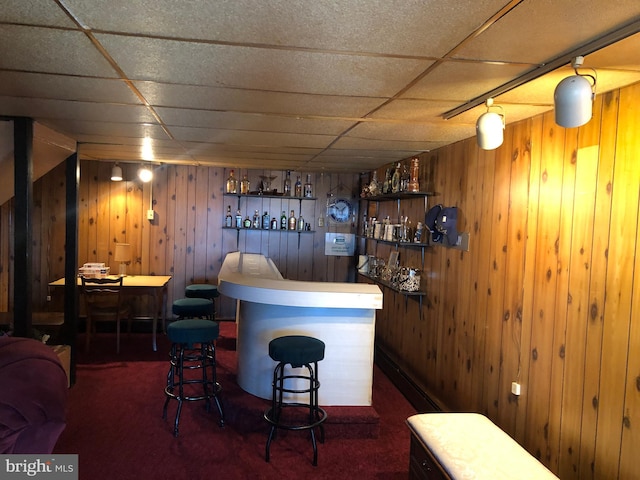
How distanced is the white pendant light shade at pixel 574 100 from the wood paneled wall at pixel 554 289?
1.43ft

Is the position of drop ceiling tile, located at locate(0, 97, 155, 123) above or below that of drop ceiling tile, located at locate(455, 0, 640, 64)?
above

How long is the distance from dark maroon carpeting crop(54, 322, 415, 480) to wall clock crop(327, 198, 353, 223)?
2612mm

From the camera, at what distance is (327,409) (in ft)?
10.3

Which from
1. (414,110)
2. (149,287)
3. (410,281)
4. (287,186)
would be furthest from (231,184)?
(414,110)

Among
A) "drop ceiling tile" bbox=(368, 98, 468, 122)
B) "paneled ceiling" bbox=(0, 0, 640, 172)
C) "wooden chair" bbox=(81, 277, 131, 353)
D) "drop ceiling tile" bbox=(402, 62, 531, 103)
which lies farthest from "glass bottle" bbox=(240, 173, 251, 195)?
"drop ceiling tile" bbox=(402, 62, 531, 103)

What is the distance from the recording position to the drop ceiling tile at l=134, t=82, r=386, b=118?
6.91 ft

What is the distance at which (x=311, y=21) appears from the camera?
1.32 m

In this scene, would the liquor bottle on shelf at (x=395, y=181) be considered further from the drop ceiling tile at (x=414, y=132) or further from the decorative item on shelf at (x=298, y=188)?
the decorative item on shelf at (x=298, y=188)

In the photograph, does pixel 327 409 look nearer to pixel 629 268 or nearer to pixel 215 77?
pixel 629 268

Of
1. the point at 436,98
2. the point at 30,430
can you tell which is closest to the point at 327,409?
the point at 30,430

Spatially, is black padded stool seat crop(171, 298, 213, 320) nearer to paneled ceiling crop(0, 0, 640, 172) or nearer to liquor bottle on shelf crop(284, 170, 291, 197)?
paneled ceiling crop(0, 0, 640, 172)

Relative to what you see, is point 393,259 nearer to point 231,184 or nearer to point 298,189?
point 298,189

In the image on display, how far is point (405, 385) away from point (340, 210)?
2.71 m

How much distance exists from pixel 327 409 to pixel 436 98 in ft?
7.17
